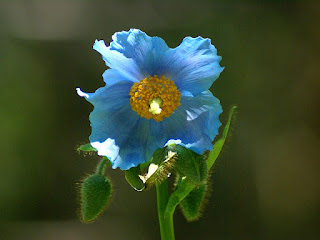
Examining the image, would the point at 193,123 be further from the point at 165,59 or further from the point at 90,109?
the point at 90,109

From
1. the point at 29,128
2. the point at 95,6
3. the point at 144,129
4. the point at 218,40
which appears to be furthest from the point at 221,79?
the point at 144,129

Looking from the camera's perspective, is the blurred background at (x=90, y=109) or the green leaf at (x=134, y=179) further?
the blurred background at (x=90, y=109)

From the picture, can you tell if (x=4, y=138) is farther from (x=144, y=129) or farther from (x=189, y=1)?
(x=144, y=129)

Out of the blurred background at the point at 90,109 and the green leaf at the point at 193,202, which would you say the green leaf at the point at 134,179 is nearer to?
the green leaf at the point at 193,202

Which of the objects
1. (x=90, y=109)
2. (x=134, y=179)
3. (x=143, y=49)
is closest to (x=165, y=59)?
(x=143, y=49)

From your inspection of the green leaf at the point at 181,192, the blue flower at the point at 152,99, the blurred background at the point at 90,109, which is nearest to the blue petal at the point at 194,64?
the blue flower at the point at 152,99

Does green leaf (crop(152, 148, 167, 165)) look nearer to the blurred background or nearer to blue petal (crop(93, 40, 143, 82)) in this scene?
blue petal (crop(93, 40, 143, 82))

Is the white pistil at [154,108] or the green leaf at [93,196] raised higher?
the white pistil at [154,108]
